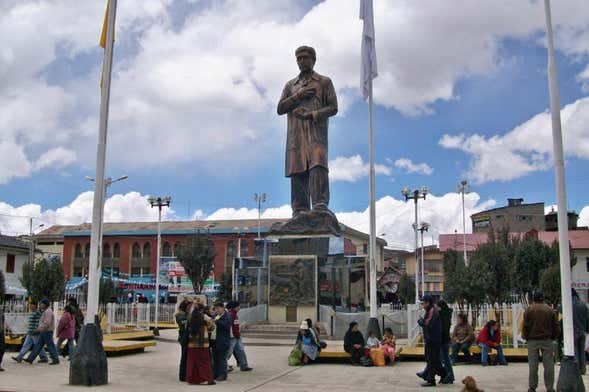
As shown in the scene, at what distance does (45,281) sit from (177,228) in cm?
4104

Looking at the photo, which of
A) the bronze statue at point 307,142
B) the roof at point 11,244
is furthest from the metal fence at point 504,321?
the roof at point 11,244

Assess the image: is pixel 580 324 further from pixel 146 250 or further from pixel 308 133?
pixel 146 250

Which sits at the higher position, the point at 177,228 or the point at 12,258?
the point at 177,228

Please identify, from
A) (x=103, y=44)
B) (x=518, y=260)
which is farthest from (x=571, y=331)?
(x=518, y=260)

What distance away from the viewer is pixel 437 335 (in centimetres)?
1118

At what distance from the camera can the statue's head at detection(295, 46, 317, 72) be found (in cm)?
2355

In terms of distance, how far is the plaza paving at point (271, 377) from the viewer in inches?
420

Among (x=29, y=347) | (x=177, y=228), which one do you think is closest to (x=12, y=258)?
(x=177, y=228)

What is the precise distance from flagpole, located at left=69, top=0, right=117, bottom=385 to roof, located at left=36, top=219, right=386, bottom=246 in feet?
169

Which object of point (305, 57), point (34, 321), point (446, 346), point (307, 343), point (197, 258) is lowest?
point (307, 343)

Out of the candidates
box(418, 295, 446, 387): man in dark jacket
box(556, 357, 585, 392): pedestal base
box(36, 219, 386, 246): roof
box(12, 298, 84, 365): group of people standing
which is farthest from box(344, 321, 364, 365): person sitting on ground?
box(36, 219, 386, 246): roof

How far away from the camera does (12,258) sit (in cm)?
4678

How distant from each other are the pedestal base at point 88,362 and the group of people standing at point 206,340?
1.43 metres

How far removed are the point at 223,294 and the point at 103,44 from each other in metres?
36.0
